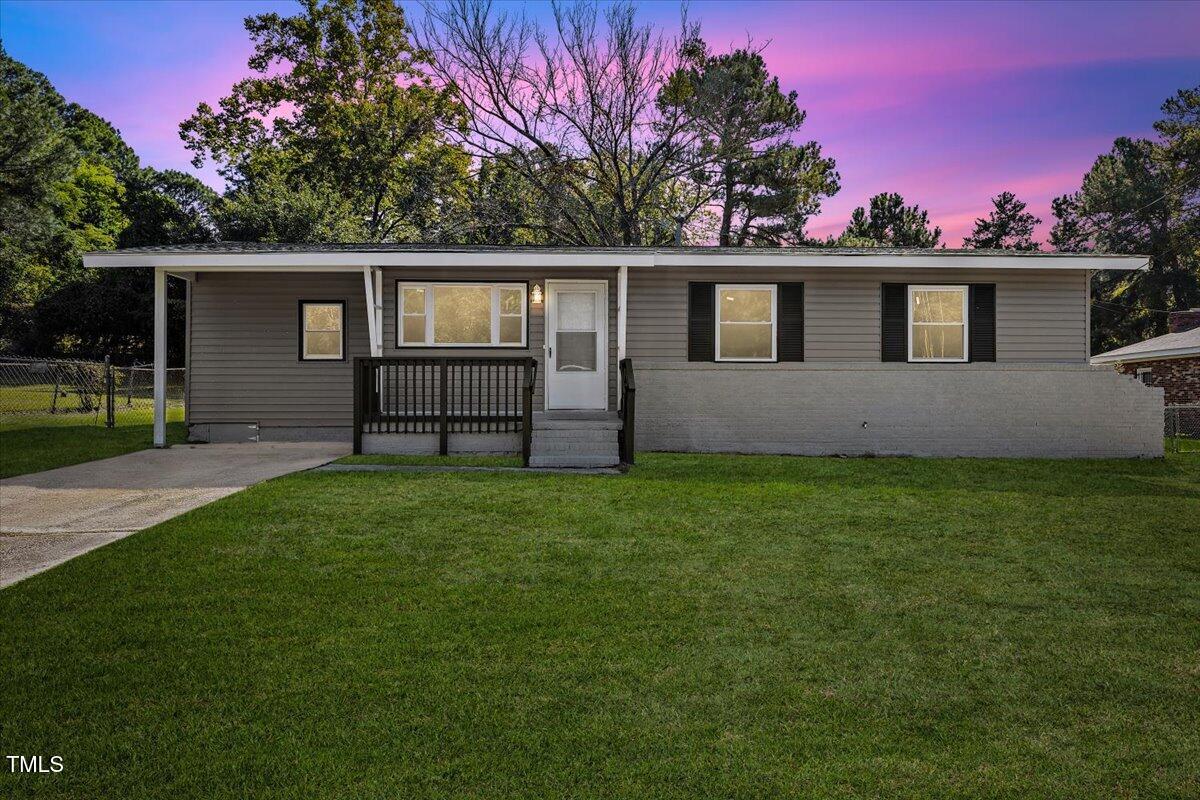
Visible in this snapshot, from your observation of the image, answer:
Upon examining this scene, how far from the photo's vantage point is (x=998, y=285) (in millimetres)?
12594

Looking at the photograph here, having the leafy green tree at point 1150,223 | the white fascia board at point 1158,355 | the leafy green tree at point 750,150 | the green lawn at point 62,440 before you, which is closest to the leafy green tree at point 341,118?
the leafy green tree at point 750,150

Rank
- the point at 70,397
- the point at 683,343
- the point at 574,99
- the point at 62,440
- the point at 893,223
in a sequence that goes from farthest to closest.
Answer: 1. the point at 893,223
2. the point at 574,99
3. the point at 70,397
4. the point at 62,440
5. the point at 683,343

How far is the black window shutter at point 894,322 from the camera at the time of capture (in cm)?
1258

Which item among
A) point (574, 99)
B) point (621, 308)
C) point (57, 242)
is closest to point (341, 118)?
point (574, 99)

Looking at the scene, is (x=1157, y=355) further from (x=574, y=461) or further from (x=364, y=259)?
(x=364, y=259)

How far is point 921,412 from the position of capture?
474 inches

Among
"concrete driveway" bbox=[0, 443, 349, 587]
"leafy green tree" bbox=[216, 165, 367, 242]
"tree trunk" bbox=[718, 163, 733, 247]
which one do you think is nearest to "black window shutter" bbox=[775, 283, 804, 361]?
"concrete driveway" bbox=[0, 443, 349, 587]

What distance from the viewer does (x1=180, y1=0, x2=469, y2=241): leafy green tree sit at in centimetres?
2647

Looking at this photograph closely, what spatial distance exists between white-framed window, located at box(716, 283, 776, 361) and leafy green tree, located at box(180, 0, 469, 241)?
15571 mm

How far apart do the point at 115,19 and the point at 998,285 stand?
17430mm

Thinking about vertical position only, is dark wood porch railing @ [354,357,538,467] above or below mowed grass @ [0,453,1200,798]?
above

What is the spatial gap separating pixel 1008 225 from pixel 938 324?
36.1m

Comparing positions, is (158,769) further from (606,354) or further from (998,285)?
(998,285)

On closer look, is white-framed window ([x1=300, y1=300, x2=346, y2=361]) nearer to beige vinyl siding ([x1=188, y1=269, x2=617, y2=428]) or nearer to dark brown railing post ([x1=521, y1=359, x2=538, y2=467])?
beige vinyl siding ([x1=188, y1=269, x2=617, y2=428])
